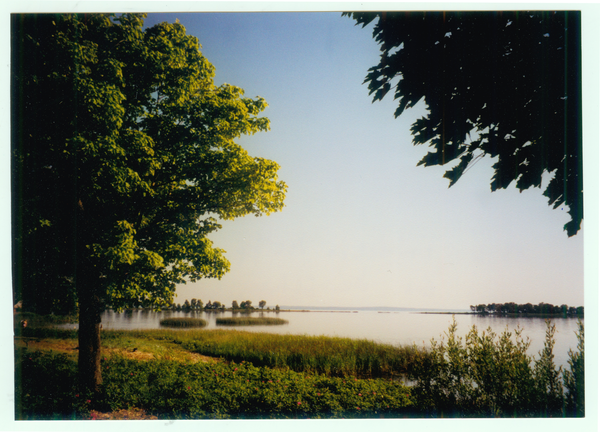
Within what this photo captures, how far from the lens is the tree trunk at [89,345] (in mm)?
5527

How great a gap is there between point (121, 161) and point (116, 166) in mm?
133

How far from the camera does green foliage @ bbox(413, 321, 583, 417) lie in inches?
188

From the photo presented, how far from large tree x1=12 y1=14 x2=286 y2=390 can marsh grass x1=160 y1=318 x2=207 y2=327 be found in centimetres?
190

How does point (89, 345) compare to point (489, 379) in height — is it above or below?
above

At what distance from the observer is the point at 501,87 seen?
11.2 feet

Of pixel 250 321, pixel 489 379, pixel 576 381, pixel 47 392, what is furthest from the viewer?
pixel 250 321

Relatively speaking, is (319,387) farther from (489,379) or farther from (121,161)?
(121,161)

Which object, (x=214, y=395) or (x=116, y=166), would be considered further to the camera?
(x=214, y=395)

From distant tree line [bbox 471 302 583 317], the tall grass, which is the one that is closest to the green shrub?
the tall grass

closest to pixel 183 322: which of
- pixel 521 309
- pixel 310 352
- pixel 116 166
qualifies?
pixel 310 352

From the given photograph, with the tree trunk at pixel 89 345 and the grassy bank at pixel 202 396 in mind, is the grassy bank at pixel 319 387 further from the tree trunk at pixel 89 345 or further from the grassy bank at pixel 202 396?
the tree trunk at pixel 89 345

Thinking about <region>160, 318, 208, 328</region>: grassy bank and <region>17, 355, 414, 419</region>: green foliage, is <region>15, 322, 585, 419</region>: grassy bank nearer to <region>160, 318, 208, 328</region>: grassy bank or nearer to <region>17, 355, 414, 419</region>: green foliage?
<region>17, 355, 414, 419</region>: green foliage

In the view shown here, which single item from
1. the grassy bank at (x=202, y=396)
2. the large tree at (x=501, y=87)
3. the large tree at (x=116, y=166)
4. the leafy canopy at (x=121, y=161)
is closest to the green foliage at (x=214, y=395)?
the grassy bank at (x=202, y=396)

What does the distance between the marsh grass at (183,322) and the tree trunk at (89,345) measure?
1821mm
